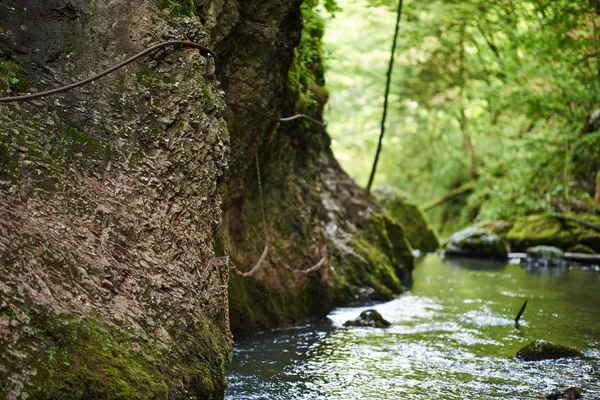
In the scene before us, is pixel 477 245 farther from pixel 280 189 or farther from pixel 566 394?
pixel 566 394

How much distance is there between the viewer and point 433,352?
7.54 metres

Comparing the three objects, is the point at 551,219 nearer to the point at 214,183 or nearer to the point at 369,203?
the point at 369,203

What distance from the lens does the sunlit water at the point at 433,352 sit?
5.98 m

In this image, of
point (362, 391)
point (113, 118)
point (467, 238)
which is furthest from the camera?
point (467, 238)

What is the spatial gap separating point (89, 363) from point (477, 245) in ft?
56.7

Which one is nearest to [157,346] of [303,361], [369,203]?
[303,361]

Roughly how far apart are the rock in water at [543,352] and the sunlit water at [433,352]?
13 centimetres

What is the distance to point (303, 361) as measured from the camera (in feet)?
23.0

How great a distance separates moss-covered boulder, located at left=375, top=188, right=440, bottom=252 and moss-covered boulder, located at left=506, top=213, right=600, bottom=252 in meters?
2.65

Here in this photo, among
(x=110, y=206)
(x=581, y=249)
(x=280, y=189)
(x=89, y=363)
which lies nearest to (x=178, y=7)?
(x=110, y=206)

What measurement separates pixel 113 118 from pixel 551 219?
17.4m

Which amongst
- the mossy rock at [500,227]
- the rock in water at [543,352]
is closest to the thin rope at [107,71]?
the rock in water at [543,352]

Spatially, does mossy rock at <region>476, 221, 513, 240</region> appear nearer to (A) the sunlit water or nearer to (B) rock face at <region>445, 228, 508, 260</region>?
(B) rock face at <region>445, 228, 508, 260</region>

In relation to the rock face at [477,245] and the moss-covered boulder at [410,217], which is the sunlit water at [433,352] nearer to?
the rock face at [477,245]
